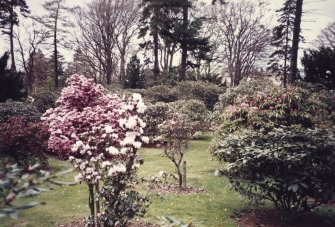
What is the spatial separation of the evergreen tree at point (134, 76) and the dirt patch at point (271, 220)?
23.4 metres

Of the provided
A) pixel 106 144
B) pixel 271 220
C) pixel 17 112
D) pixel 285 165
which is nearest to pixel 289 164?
pixel 285 165

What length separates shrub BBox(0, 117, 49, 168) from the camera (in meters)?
11.6

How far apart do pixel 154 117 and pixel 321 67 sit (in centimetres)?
1091

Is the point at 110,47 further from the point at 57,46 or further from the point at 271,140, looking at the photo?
the point at 271,140

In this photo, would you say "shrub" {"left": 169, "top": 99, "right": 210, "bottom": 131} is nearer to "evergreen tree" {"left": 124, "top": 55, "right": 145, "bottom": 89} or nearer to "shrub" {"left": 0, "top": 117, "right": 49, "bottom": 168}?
"shrub" {"left": 0, "top": 117, "right": 49, "bottom": 168}

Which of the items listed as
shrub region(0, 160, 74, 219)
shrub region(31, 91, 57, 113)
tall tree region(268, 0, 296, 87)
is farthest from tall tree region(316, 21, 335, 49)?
shrub region(0, 160, 74, 219)

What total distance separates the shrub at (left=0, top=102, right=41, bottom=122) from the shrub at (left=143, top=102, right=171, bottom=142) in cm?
557

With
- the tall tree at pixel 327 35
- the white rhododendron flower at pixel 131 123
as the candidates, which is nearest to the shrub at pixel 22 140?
the white rhododendron flower at pixel 131 123

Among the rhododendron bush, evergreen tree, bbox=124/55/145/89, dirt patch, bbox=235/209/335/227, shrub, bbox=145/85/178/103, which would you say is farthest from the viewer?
evergreen tree, bbox=124/55/145/89

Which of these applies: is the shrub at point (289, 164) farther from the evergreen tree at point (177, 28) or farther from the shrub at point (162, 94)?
the evergreen tree at point (177, 28)

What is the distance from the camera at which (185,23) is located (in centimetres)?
3262

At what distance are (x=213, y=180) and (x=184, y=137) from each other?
71.4 inches

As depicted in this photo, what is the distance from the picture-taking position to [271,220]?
8328 millimetres

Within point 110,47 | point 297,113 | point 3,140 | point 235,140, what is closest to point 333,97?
point 297,113
